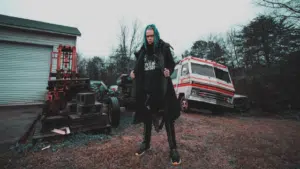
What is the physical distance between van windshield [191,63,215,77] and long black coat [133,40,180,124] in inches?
183

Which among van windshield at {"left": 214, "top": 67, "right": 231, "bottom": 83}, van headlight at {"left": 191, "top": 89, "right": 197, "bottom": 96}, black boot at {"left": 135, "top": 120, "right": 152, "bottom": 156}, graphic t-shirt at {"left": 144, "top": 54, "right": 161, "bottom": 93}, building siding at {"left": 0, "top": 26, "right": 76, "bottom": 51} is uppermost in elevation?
building siding at {"left": 0, "top": 26, "right": 76, "bottom": 51}

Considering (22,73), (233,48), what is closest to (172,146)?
(22,73)

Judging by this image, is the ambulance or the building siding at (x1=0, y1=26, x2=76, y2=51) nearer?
the ambulance

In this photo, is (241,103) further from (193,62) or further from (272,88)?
(193,62)

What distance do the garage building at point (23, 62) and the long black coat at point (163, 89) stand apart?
770 centimetres

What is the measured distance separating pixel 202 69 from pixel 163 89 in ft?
17.0

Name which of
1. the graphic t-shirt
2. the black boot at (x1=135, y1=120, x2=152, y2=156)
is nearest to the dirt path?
the black boot at (x1=135, y1=120, x2=152, y2=156)

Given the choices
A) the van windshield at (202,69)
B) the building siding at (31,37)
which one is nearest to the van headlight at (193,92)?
the van windshield at (202,69)

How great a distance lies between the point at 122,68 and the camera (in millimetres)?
28484

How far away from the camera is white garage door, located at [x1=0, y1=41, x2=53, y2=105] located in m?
7.14

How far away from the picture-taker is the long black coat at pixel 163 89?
2.16 meters

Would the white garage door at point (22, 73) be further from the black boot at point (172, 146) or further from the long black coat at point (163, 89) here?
the black boot at point (172, 146)

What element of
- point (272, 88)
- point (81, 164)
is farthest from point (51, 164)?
point (272, 88)

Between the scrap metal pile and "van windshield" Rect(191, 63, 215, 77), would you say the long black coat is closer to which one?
the scrap metal pile
